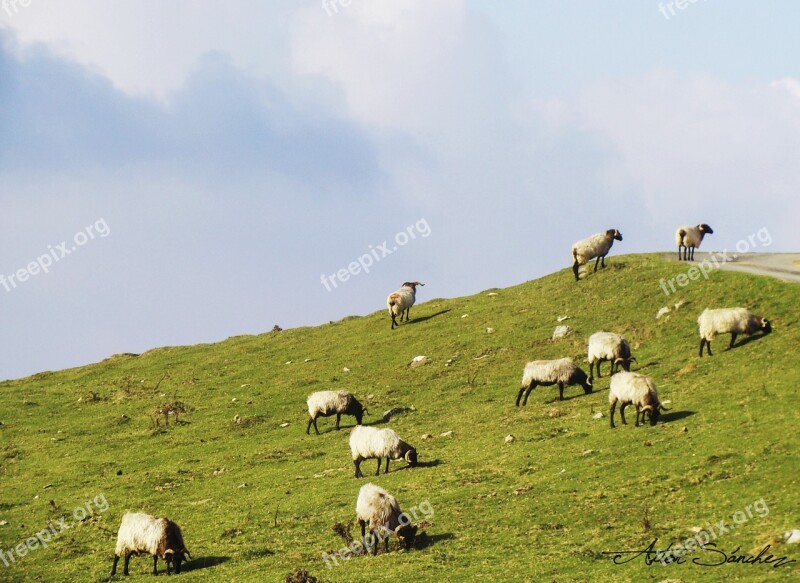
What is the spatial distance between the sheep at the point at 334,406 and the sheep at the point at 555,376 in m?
7.54

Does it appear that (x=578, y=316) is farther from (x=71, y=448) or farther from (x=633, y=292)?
(x=71, y=448)

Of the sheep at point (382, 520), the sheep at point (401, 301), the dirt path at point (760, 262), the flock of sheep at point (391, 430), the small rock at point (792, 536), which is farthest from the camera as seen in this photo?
the sheep at point (401, 301)

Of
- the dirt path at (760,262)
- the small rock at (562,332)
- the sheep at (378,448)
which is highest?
the dirt path at (760,262)

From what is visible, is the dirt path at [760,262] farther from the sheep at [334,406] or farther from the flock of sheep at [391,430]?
the sheep at [334,406]

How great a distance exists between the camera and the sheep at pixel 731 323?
37125 millimetres

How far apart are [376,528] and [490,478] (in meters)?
6.86

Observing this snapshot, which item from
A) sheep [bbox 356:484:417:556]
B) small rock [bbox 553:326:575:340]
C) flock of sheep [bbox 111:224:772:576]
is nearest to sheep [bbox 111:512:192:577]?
flock of sheep [bbox 111:224:772:576]

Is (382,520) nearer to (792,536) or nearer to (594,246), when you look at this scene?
(792,536)

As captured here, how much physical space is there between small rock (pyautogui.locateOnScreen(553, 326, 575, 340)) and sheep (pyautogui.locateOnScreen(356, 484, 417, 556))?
990 inches

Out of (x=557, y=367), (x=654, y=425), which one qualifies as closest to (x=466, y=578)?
(x=654, y=425)

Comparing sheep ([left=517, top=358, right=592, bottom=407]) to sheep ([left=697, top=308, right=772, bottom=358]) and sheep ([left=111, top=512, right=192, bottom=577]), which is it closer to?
sheep ([left=697, top=308, right=772, bottom=358])

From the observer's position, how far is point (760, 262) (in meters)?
51.4

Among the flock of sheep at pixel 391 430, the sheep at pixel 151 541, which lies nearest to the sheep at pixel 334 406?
the flock of sheep at pixel 391 430

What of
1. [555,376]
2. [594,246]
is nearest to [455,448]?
[555,376]
